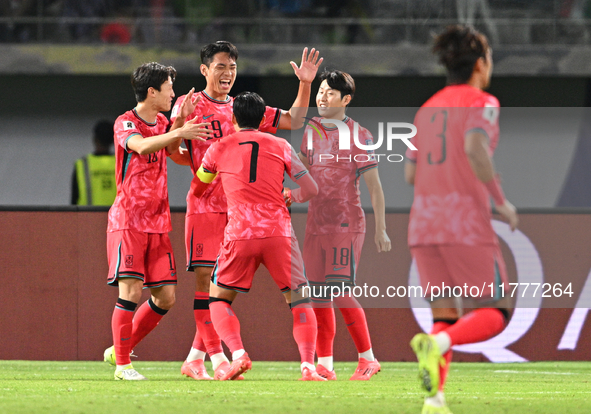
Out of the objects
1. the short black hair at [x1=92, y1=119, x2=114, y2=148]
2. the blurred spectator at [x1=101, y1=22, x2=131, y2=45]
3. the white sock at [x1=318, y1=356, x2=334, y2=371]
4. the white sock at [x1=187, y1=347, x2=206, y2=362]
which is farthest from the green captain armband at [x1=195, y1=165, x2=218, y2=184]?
the blurred spectator at [x1=101, y1=22, x2=131, y2=45]

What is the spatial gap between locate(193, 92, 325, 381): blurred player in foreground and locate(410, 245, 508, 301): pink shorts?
5.06ft

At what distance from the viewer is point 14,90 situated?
43.2ft

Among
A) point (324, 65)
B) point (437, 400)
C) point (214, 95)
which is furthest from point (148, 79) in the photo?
point (324, 65)

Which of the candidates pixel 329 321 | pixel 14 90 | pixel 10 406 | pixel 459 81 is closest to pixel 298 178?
pixel 329 321

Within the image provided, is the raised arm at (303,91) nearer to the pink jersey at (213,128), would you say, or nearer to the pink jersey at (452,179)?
the pink jersey at (213,128)

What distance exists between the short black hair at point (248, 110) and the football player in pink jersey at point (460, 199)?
160cm

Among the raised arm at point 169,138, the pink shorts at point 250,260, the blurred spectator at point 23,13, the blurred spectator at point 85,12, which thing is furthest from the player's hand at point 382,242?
the blurred spectator at point 23,13

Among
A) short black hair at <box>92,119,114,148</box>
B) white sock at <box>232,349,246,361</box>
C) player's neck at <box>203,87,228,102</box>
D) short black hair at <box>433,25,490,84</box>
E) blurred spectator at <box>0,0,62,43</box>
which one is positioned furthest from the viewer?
blurred spectator at <box>0,0,62,43</box>

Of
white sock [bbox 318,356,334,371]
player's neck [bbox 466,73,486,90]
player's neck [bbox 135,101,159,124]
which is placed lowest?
white sock [bbox 318,356,334,371]

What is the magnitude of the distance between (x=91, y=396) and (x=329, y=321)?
209 cm

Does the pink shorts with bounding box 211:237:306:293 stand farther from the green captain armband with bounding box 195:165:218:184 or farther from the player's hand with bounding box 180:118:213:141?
the player's hand with bounding box 180:118:213:141

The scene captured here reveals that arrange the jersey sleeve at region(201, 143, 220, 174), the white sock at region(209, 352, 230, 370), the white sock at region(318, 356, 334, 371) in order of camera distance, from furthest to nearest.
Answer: the white sock at region(318, 356, 334, 371) < the white sock at region(209, 352, 230, 370) < the jersey sleeve at region(201, 143, 220, 174)

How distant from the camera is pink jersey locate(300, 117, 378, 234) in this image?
6.07m

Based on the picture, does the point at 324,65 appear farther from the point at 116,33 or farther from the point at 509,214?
the point at 509,214
